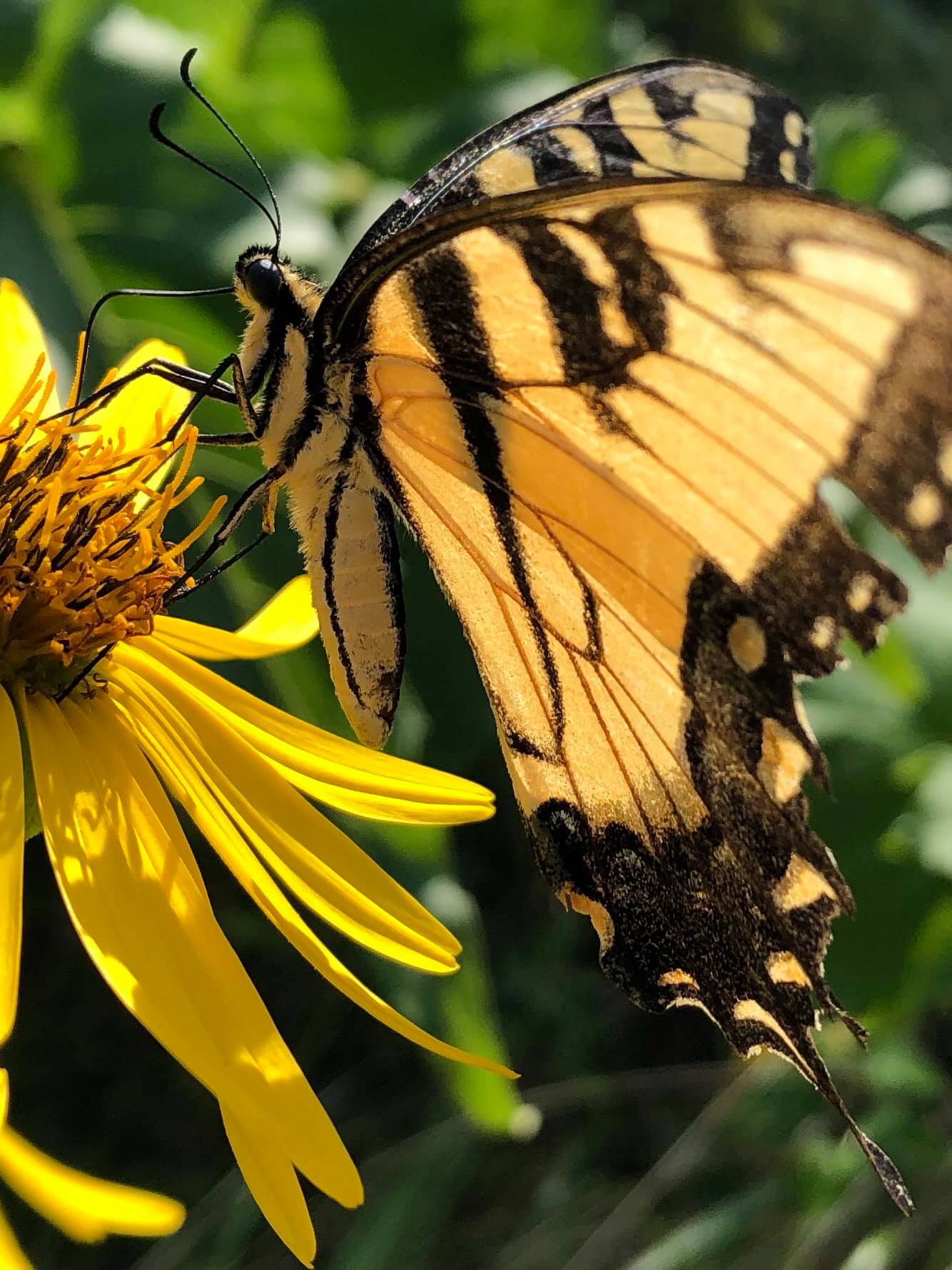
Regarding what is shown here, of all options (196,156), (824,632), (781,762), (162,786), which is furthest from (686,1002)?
(196,156)

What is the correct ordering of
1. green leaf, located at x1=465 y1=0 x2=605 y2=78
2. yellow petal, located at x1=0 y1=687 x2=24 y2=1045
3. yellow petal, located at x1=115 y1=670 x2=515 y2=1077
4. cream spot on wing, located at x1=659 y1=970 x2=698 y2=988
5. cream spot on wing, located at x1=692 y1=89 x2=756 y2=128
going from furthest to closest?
green leaf, located at x1=465 y1=0 x2=605 y2=78 < cream spot on wing, located at x1=692 y1=89 x2=756 y2=128 < cream spot on wing, located at x1=659 y1=970 x2=698 y2=988 < yellow petal, located at x1=115 y1=670 x2=515 y2=1077 < yellow petal, located at x1=0 y1=687 x2=24 y2=1045

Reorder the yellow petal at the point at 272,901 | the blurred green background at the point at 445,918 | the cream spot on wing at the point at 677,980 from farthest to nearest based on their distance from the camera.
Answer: the blurred green background at the point at 445,918, the cream spot on wing at the point at 677,980, the yellow petal at the point at 272,901

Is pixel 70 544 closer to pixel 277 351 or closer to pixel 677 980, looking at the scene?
pixel 277 351

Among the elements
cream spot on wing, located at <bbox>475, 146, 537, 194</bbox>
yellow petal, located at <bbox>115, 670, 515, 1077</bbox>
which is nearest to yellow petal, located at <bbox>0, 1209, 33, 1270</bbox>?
yellow petal, located at <bbox>115, 670, 515, 1077</bbox>

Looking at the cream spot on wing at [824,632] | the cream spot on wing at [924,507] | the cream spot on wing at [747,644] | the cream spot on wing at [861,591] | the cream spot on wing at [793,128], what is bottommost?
the cream spot on wing at [747,644]

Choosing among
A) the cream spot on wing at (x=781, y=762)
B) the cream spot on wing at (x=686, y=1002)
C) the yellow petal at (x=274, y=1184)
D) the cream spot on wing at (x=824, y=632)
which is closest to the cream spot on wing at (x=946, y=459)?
the cream spot on wing at (x=824, y=632)

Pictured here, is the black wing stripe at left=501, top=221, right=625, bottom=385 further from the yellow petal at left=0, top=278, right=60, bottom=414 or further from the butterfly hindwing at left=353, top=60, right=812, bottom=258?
the yellow petal at left=0, top=278, right=60, bottom=414

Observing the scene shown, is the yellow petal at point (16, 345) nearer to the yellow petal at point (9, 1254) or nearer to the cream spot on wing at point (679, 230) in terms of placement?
the cream spot on wing at point (679, 230)
